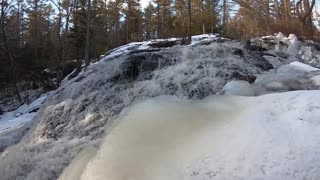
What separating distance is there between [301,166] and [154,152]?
199 centimetres

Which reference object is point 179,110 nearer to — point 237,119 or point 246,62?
point 237,119

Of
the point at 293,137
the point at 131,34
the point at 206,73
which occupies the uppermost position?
the point at 131,34

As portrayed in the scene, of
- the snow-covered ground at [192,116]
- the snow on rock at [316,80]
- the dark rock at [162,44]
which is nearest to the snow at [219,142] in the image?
the snow-covered ground at [192,116]

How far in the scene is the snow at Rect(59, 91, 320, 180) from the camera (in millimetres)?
4320

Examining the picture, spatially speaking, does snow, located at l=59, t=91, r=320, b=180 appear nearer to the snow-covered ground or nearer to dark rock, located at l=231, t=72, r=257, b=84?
the snow-covered ground

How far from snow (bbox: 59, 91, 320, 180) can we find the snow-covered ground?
0.04 feet

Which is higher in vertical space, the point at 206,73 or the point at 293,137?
the point at 206,73

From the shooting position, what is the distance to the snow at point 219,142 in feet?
14.2

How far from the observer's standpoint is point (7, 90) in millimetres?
24953

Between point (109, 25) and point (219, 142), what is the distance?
33210mm

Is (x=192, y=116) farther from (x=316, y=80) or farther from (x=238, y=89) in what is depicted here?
(x=316, y=80)

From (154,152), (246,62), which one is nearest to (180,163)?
(154,152)

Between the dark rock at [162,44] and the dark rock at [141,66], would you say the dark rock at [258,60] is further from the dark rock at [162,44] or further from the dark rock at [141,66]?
the dark rock at [162,44]

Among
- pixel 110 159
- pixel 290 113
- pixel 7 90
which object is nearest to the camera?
pixel 290 113
